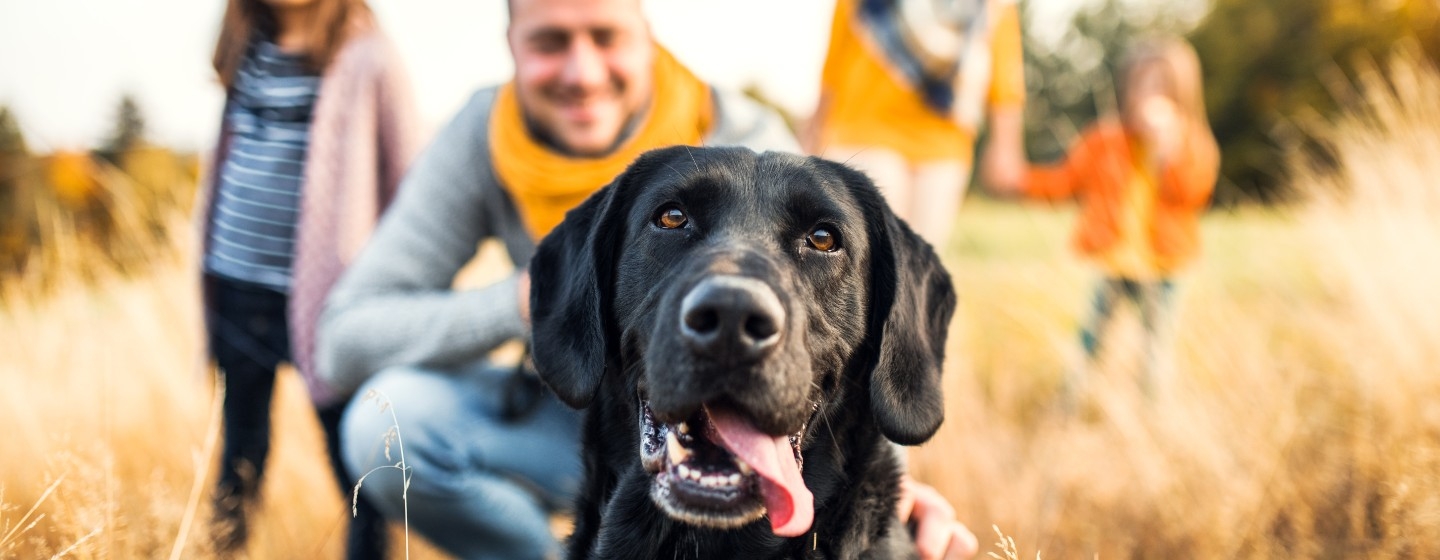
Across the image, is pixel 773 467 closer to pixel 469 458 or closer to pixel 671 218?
pixel 671 218

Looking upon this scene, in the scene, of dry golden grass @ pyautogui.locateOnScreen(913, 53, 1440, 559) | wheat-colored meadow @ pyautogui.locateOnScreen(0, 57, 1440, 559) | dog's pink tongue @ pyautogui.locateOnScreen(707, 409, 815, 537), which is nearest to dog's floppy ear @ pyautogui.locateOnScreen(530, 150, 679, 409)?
dog's pink tongue @ pyautogui.locateOnScreen(707, 409, 815, 537)

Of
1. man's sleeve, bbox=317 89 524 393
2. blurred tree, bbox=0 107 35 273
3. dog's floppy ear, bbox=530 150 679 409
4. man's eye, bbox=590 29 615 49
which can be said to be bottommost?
blurred tree, bbox=0 107 35 273

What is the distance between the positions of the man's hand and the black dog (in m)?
0.13

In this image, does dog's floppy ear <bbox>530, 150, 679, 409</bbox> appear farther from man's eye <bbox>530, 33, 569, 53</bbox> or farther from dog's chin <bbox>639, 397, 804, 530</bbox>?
man's eye <bbox>530, 33, 569, 53</bbox>

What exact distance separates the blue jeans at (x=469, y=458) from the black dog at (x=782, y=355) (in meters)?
0.58

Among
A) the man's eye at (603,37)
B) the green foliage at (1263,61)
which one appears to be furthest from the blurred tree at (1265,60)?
the man's eye at (603,37)

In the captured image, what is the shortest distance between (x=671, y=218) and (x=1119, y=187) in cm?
326

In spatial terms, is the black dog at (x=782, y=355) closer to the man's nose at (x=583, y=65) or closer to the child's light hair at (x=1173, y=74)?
the man's nose at (x=583, y=65)

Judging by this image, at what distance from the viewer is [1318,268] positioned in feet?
13.6

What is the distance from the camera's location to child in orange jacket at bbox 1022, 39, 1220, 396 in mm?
4242

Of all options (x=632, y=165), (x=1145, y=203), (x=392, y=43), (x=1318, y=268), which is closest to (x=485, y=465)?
(x=632, y=165)

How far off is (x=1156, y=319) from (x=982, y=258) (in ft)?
23.0

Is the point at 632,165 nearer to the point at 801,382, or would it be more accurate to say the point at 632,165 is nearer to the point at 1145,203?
the point at 801,382

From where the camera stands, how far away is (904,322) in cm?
178
